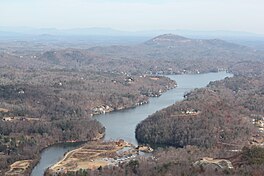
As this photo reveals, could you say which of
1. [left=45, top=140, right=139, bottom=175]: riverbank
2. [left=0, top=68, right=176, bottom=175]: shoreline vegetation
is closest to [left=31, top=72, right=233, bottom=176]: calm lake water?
[left=0, top=68, right=176, bottom=175]: shoreline vegetation

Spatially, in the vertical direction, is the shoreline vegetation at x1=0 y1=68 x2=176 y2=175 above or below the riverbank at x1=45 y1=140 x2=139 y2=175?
below

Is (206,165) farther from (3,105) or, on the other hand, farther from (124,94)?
(124,94)

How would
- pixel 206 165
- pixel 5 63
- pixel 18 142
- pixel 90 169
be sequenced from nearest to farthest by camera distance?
1. pixel 206 165
2. pixel 90 169
3. pixel 18 142
4. pixel 5 63

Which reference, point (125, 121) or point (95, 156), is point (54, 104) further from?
point (95, 156)

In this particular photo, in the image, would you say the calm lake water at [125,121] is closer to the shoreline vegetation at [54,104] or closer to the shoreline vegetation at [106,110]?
the shoreline vegetation at [54,104]

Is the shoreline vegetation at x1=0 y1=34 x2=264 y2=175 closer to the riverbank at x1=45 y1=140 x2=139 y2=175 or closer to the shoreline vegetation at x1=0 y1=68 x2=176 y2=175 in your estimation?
the shoreline vegetation at x1=0 y1=68 x2=176 y2=175

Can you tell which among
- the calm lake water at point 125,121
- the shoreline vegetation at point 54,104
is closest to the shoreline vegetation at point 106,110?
the shoreline vegetation at point 54,104

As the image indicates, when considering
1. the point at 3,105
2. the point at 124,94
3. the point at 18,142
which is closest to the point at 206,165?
the point at 18,142

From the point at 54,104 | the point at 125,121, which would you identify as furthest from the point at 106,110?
the point at 125,121
